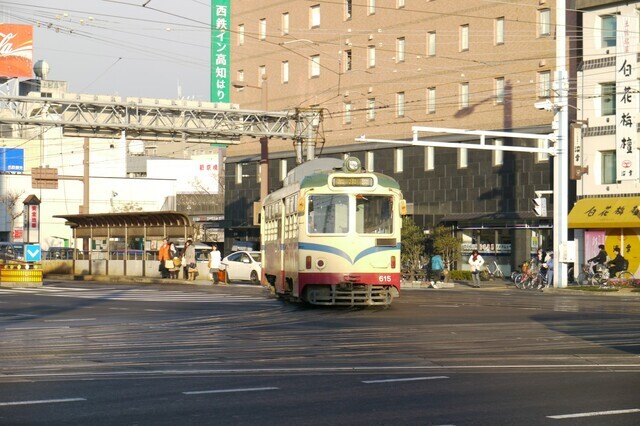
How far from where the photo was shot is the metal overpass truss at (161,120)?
53.6m

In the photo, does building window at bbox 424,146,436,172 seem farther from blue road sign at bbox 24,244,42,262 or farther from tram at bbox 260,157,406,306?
tram at bbox 260,157,406,306

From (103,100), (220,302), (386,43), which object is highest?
(386,43)

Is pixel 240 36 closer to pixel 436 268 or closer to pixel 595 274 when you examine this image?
pixel 436 268

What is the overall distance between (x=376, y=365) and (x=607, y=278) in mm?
31657

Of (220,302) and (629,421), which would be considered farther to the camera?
(220,302)

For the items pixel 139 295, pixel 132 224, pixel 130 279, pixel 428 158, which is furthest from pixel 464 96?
pixel 139 295

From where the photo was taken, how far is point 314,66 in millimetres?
67875

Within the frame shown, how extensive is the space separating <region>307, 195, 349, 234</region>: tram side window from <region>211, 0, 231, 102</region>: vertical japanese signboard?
48.2 metres

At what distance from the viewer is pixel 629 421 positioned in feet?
31.6

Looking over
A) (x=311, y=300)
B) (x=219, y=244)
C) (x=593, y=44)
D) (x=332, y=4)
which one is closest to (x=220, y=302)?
(x=311, y=300)

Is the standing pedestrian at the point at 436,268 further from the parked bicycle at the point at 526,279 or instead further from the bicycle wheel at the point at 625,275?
the bicycle wheel at the point at 625,275

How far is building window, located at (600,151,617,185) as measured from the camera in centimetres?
4900

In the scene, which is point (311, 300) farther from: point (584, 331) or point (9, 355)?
point (9, 355)

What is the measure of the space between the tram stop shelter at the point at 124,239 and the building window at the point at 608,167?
17747 millimetres
